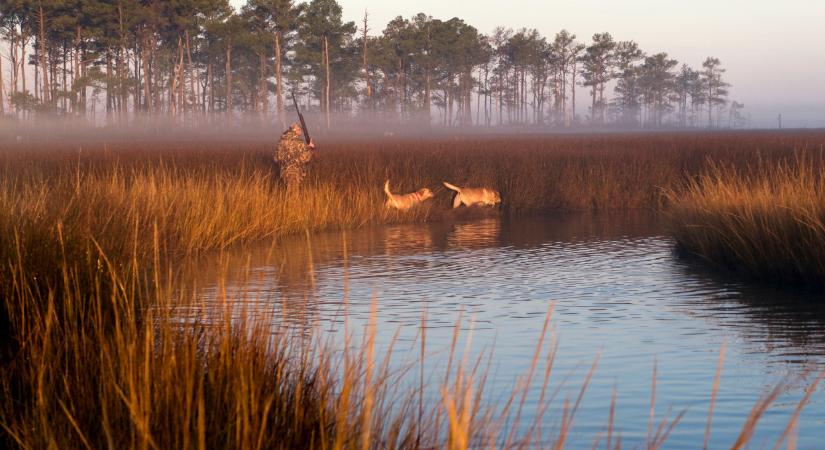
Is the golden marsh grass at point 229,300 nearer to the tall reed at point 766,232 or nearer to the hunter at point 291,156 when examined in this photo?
the tall reed at point 766,232

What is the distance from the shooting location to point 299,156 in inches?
742

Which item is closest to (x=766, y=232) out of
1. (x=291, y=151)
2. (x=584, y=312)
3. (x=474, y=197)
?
(x=584, y=312)

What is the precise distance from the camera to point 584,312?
9.91 metres

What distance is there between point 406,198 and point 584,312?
1018 cm

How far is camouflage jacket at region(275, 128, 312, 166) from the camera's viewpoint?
1877cm

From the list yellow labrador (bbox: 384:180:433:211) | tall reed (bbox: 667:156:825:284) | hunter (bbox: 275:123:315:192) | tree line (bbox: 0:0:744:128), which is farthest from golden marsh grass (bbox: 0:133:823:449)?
tree line (bbox: 0:0:744:128)

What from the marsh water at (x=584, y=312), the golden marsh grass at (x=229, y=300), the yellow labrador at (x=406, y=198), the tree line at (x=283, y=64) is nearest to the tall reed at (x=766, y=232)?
the golden marsh grass at (x=229, y=300)

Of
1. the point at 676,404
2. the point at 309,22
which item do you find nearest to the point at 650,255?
the point at 676,404

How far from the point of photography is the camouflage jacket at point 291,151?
61.6ft

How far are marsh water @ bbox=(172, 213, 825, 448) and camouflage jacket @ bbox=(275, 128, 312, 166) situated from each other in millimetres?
2195

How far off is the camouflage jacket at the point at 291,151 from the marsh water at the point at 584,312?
2.19 m

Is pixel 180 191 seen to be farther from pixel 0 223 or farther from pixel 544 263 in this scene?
pixel 0 223

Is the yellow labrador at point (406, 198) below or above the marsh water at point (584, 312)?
above

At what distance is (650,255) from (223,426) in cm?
1116
